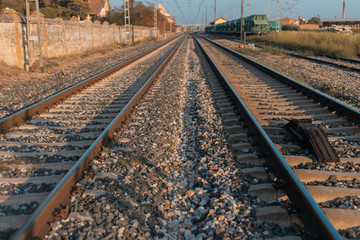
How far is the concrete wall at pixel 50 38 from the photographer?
14.2 metres

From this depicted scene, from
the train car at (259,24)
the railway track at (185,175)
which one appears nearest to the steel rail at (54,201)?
the railway track at (185,175)

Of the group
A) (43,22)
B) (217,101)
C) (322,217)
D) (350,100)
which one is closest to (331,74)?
(350,100)

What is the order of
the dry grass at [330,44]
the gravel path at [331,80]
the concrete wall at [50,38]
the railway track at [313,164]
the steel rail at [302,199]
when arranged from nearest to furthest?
the steel rail at [302,199] → the railway track at [313,164] → the gravel path at [331,80] → the concrete wall at [50,38] → the dry grass at [330,44]

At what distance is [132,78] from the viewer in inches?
492

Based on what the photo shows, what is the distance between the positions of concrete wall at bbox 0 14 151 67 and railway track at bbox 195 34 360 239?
10.7 m

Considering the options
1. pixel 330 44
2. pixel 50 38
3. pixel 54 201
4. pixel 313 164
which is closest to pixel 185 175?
pixel 313 164

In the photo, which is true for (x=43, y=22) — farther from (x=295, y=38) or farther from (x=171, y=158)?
(x=295, y=38)

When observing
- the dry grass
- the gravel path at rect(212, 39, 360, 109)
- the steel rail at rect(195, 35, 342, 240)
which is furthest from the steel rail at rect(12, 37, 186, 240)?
the dry grass

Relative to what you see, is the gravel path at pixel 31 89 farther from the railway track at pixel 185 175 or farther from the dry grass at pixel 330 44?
the dry grass at pixel 330 44

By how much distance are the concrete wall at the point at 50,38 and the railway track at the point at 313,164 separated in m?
10.7

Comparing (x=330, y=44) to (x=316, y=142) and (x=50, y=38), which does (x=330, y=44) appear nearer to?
(x=50, y=38)

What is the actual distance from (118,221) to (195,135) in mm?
3077

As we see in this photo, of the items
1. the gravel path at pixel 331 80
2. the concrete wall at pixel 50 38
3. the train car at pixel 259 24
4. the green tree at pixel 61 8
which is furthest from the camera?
the train car at pixel 259 24

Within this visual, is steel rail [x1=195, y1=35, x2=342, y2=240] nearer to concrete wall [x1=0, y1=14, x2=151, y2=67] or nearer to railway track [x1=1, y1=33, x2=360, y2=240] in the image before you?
railway track [x1=1, y1=33, x2=360, y2=240]
